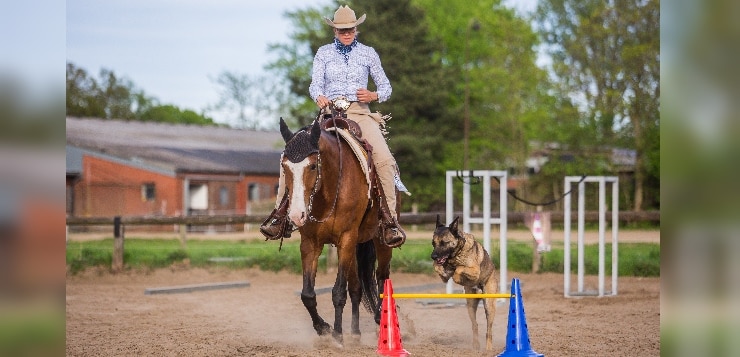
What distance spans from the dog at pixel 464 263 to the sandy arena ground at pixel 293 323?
1.45 ft

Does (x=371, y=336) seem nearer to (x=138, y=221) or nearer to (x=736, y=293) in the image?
(x=736, y=293)

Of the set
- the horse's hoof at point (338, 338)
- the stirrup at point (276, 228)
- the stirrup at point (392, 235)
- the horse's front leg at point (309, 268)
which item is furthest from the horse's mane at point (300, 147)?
the horse's hoof at point (338, 338)

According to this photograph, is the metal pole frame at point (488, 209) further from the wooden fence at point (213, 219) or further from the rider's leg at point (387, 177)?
the wooden fence at point (213, 219)

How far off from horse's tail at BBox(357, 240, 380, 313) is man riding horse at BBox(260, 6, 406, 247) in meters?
0.64

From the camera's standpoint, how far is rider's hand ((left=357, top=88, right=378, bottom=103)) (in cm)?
855

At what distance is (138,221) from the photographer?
18.4 meters

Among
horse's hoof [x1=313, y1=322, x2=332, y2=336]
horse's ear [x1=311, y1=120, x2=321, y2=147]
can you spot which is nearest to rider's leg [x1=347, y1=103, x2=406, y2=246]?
horse's hoof [x1=313, y1=322, x2=332, y2=336]

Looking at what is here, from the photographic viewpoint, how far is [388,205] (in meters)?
8.47

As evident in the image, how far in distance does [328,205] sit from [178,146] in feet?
156

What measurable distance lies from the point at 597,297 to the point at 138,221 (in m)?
9.63

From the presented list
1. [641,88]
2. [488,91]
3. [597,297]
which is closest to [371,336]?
[597,297]

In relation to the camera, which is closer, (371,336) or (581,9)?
(371,336)

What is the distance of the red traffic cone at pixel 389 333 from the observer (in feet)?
23.9

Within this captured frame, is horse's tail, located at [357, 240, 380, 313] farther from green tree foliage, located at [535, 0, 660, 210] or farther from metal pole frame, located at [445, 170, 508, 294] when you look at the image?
green tree foliage, located at [535, 0, 660, 210]
